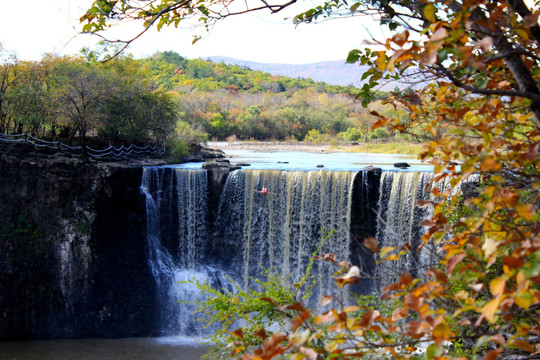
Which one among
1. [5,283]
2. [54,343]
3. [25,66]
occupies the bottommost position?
[54,343]

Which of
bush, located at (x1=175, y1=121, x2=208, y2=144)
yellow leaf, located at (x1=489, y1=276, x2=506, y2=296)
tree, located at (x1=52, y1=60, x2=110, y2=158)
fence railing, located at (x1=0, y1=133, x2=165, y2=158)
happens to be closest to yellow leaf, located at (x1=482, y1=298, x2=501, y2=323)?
yellow leaf, located at (x1=489, y1=276, x2=506, y2=296)

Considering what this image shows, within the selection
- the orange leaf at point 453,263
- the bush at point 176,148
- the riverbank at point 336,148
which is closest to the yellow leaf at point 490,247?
the orange leaf at point 453,263

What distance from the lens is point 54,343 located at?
505 inches

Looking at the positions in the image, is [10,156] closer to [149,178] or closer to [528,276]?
[149,178]

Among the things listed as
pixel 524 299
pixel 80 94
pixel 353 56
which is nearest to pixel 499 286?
pixel 524 299

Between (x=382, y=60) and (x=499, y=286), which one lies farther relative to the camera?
(x=382, y=60)

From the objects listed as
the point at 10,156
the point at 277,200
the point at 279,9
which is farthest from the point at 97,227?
the point at 279,9

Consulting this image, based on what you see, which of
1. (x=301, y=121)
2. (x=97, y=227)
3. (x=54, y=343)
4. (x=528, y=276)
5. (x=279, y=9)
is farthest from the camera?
(x=301, y=121)

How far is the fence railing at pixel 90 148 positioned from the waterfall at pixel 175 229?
7.41 ft

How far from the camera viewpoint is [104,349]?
1235 cm

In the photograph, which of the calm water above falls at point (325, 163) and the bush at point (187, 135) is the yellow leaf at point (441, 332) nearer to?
the calm water above falls at point (325, 163)

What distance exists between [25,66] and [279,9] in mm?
16195

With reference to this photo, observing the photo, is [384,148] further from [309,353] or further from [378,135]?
[309,353]

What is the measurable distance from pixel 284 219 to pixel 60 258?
19.0ft
